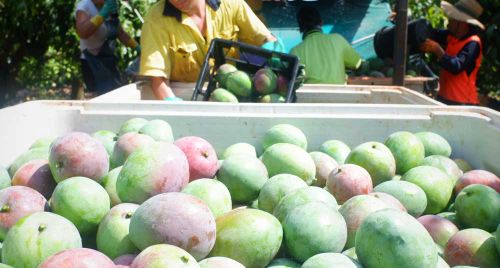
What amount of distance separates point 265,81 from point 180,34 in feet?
2.33

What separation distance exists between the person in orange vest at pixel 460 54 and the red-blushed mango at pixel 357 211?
13.7 feet

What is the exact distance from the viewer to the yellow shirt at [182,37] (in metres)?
3.40

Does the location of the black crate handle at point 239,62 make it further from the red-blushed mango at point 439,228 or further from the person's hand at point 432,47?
the person's hand at point 432,47

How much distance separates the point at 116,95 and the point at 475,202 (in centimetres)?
204

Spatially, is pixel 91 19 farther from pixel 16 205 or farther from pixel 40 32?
pixel 16 205

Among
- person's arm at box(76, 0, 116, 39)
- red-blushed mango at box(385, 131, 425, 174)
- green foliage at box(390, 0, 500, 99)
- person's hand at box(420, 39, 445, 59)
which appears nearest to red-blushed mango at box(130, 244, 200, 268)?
red-blushed mango at box(385, 131, 425, 174)

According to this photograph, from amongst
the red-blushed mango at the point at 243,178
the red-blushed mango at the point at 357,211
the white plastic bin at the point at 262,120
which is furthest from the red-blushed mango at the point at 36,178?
the red-blushed mango at the point at 357,211

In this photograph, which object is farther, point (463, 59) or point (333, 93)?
point (463, 59)

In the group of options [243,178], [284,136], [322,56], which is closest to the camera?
[243,178]

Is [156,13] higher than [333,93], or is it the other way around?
[156,13]

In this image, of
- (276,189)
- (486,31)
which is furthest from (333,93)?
(486,31)

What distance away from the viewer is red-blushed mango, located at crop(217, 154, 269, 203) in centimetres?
172

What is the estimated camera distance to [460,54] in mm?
5215

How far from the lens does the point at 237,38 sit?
400cm
